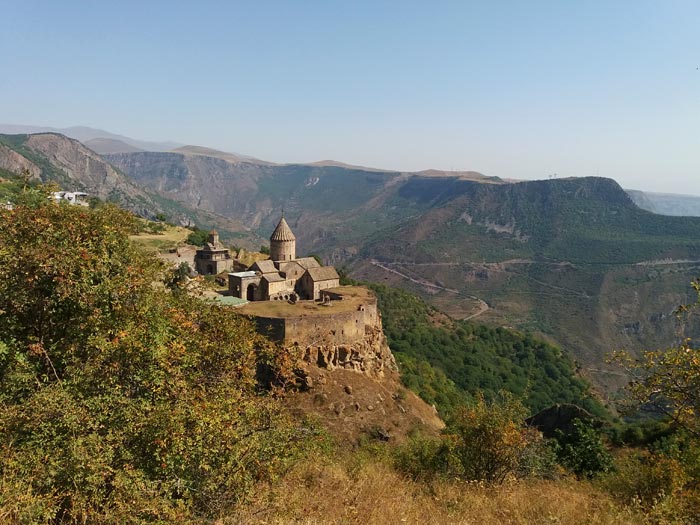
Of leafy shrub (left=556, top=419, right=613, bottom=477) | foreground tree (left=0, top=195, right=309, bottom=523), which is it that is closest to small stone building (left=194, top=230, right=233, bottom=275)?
foreground tree (left=0, top=195, right=309, bottom=523)

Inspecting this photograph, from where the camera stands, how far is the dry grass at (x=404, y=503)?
8.17 meters

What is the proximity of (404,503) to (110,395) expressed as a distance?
655cm

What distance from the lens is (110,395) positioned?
9.38m

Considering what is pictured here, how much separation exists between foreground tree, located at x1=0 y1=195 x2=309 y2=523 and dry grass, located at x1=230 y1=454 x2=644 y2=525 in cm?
72

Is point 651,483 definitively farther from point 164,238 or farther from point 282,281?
point 164,238

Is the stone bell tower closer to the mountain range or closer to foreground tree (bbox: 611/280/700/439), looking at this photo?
foreground tree (bbox: 611/280/700/439)

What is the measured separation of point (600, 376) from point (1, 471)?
7500 cm

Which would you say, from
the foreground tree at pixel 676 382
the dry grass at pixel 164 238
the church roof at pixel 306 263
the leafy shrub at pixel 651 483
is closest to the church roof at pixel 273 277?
the church roof at pixel 306 263

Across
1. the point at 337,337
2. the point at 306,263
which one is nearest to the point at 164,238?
the point at 306,263

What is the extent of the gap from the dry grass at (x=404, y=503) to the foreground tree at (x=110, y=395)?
0.72m

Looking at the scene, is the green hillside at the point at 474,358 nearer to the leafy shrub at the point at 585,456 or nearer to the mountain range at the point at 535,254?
the mountain range at the point at 535,254

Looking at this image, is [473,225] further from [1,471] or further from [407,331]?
[1,471]

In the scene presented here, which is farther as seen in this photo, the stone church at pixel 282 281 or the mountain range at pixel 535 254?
the mountain range at pixel 535 254

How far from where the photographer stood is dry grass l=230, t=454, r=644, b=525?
322 inches
